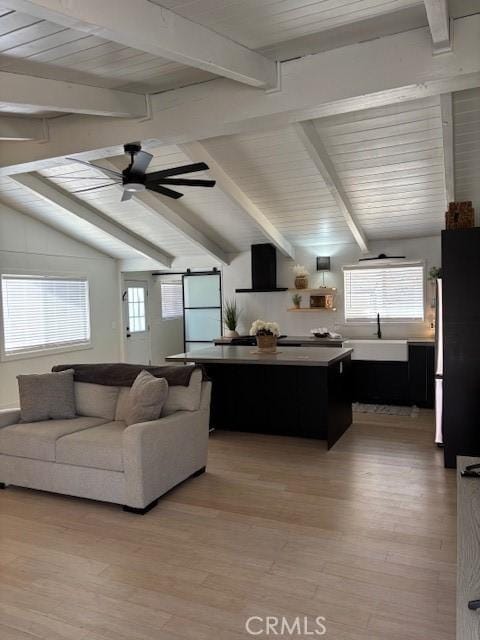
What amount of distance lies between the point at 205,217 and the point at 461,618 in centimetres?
610

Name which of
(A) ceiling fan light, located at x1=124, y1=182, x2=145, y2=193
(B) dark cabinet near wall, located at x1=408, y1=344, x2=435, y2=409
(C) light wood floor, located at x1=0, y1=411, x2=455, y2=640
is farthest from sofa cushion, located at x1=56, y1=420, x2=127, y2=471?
(B) dark cabinet near wall, located at x1=408, y1=344, x2=435, y2=409

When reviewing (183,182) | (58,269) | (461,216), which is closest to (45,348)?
(58,269)

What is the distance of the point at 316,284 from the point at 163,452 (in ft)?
15.4

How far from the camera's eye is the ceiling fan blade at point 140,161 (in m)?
3.94

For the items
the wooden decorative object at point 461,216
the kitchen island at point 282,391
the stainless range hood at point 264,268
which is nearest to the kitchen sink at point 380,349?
the kitchen island at point 282,391

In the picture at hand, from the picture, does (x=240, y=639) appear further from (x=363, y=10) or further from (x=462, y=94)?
(x=462, y=94)

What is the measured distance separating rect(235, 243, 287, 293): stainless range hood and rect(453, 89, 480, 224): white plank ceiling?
2.98 m

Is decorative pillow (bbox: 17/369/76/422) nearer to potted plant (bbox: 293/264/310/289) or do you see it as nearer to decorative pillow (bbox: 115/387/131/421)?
decorative pillow (bbox: 115/387/131/421)

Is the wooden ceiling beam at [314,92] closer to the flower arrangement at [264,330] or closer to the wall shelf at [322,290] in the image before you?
the flower arrangement at [264,330]

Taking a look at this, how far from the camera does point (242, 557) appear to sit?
9.30ft

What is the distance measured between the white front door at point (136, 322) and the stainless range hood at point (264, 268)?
2.91m

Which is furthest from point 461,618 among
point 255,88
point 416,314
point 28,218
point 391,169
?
point 28,218

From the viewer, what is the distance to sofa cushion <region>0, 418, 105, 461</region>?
3783 mm

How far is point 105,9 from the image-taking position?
244 cm
